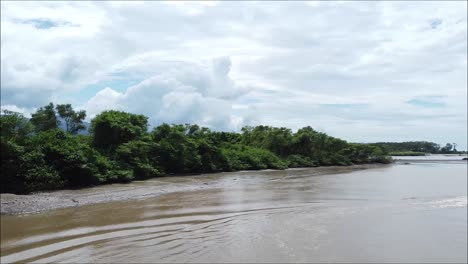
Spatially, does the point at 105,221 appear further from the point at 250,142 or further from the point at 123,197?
the point at 250,142

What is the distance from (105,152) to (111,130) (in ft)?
6.65

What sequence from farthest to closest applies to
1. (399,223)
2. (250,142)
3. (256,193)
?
(250,142) < (256,193) < (399,223)

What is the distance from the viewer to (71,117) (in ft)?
120

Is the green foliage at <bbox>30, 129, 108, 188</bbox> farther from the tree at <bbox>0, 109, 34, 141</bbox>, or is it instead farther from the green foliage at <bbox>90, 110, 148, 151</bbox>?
the green foliage at <bbox>90, 110, 148, 151</bbox>

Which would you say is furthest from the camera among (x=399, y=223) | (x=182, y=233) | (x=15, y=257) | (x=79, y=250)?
(x=399, y=223)

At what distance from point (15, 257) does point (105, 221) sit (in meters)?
4.67

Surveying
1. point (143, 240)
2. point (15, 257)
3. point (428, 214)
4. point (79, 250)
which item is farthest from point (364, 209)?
point (15, 257)

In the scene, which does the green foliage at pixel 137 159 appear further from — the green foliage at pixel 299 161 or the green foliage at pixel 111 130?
the green foliage at pixel 299 161

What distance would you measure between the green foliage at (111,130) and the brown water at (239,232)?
9.69m

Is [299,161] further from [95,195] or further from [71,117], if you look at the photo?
[95,195]

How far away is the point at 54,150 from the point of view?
71.3 feet

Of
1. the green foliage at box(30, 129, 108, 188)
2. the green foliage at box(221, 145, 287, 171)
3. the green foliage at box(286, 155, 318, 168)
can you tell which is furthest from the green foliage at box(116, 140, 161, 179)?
the green foliage at box(286, 155, 318, 168)

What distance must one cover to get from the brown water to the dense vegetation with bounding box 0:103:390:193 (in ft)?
14.5

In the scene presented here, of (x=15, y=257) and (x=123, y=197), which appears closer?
(x=15, y=257)
